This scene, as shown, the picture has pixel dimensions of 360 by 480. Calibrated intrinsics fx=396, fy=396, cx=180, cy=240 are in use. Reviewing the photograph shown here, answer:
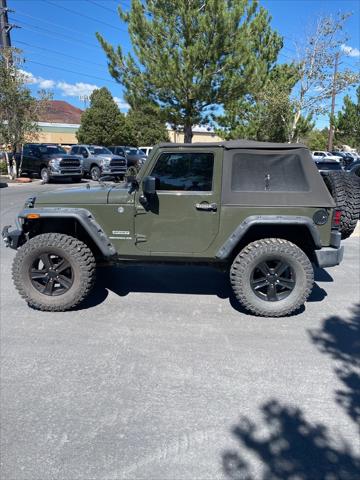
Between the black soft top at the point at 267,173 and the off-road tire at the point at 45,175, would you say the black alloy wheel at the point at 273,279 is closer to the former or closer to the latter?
the black soft top at the point at 267,173

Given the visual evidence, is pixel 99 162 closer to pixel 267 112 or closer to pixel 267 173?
pixel 267 112

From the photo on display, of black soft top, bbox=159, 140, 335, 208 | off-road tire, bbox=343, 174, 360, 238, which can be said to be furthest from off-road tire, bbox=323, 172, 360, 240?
black soft top, bbox=159, 140, 335, 208

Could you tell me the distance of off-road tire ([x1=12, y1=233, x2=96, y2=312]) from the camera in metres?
4.11

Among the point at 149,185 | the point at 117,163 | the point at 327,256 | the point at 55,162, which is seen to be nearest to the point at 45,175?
the point at 55,162

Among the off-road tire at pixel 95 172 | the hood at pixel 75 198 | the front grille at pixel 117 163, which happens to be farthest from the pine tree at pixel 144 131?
the hood at pixel 75 198

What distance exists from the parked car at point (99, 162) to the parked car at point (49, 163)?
2.97 ft

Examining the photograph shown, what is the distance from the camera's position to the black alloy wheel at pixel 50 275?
4.19 m

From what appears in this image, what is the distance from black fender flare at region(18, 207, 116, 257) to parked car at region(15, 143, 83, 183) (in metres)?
14.8

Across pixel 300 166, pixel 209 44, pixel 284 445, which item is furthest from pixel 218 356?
pixel 209 44

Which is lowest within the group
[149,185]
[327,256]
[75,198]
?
[327,256]

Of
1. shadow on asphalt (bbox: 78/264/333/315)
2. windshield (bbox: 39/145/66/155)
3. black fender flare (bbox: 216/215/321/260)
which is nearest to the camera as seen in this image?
black fender flare (bbox: 216/215/321/260)

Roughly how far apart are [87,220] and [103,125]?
36.4m

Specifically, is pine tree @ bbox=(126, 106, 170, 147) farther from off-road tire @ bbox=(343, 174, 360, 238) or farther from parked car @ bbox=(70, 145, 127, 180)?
off-road tire @ bbox=(343, 174, 360, 238)

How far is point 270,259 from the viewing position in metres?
4.03
